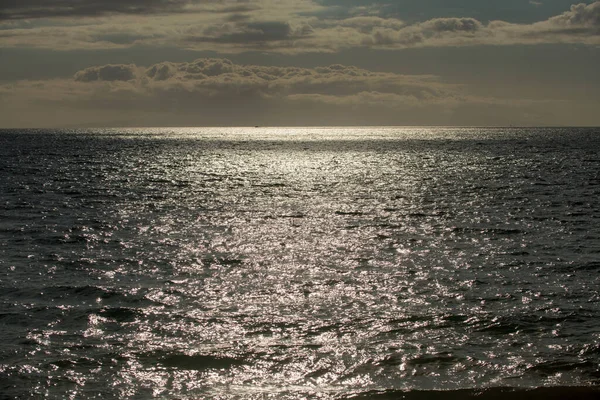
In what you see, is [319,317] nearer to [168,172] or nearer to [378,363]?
[378,363]

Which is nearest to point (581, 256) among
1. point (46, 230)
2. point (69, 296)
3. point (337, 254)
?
point (337, 254)

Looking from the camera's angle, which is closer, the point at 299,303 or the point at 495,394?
the point at 495,394

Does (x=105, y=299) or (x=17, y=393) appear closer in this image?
(x=17, y=393)

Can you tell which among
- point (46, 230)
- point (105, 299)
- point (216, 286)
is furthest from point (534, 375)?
point (46, 230)

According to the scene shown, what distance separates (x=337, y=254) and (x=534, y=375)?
49.6ft

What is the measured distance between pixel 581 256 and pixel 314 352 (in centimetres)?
1725

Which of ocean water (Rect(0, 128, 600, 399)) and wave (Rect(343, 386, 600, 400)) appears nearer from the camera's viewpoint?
wave (Rect(343, 386, 600, 400))

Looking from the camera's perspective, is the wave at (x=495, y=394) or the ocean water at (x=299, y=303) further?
the ocean water at (x=299, y=303)

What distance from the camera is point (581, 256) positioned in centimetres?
2972

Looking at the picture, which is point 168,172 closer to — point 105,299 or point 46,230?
point 46,230

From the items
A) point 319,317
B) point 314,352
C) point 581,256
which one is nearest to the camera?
point 314,352

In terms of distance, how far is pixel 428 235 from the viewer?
36219 millimetres

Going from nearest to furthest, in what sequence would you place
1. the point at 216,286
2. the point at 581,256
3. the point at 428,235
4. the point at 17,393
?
the point at 17,393 → the point at 216,286 → the point at 581,256 → the point at 428,235

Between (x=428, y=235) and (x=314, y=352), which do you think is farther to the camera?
(x=428, y=235)
